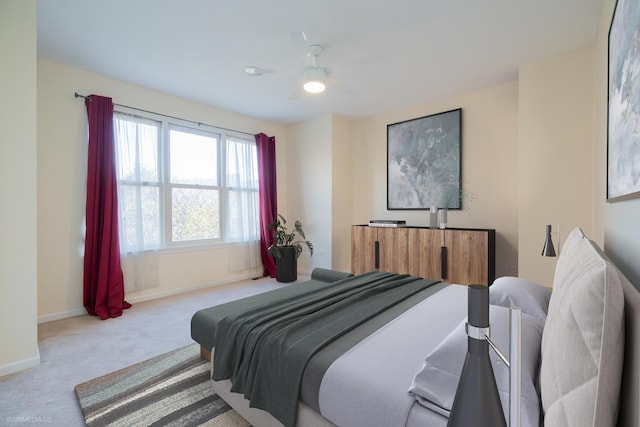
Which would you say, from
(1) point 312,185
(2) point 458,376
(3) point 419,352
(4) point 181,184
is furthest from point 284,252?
(2) point 458,376

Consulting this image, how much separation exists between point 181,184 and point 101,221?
42.0 inches

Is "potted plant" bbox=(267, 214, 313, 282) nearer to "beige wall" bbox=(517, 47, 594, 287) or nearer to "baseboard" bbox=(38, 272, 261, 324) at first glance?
"baseboard" bbox=(38, 272, 261, 324)

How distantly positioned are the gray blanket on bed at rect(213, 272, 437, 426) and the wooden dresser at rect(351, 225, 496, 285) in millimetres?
1698

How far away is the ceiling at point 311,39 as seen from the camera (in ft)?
7.39

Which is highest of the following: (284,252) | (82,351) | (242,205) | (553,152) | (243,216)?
(553,152)

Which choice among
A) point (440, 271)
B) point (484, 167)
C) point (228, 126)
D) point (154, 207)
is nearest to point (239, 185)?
point (228, 126)

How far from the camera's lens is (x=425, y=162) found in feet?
13.7

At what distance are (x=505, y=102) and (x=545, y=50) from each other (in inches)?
30.3

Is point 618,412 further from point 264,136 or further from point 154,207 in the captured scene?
point 264,136

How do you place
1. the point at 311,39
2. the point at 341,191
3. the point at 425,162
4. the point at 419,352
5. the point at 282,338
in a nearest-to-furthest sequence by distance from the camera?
the point at 419,352 → the point at 282,338 → the point at 311,39 → the point at 425,162 → the point at 341,191

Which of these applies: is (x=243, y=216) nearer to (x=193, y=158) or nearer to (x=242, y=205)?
(x=242, y=205)

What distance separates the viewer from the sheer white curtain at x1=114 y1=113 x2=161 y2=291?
11.3ft

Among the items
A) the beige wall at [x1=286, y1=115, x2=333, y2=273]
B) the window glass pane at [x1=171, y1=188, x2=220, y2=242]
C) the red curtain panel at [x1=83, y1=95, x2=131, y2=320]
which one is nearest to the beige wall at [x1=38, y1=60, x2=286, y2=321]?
the red curtain panel at [x1=83, y1=95, x2=131, y2=320]

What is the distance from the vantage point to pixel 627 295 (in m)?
0.62
